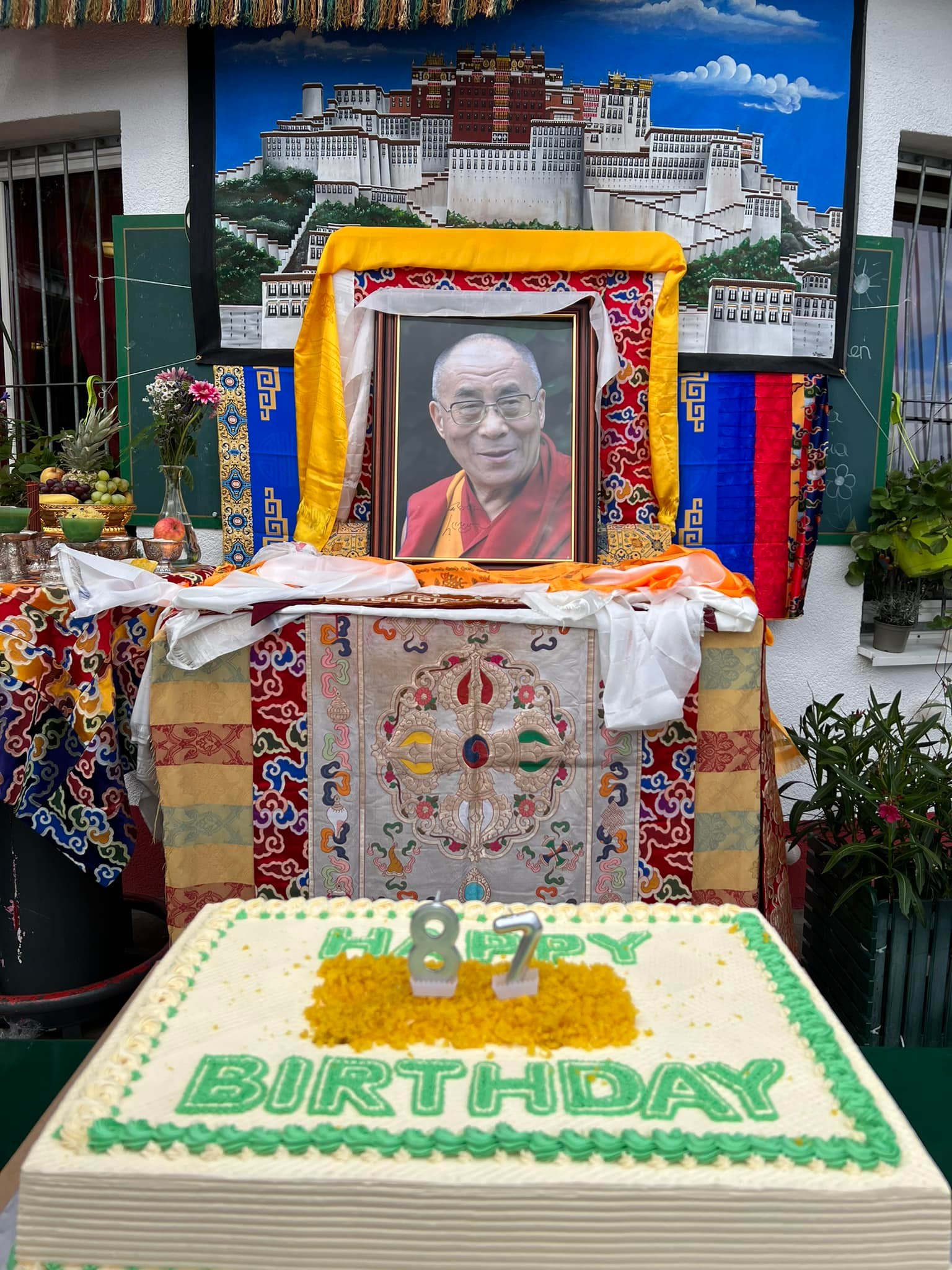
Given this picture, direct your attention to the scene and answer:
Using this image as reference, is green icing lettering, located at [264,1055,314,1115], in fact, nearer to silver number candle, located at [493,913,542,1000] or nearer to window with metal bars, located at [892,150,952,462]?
silver number candle, located at [493,913,542,1000]

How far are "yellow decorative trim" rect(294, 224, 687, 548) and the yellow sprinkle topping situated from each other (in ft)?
8.09

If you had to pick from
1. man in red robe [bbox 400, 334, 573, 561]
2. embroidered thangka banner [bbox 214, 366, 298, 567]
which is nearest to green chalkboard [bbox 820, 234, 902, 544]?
man in red robe [bbox 400, 334, 573, 561]

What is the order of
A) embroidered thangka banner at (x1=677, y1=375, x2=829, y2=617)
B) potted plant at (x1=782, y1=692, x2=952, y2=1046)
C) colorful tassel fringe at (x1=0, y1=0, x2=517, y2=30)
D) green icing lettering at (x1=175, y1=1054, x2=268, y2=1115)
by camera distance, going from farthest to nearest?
embroidered thangka banner at (x1=677, y1=375, x2=829, y2=617), colorful tassel fringe at (x1=0, y1=0, x2=517, y2=30), potted plant at (x1=782, y1=692, x2=952, y2=1046), green icing lettering at (x1=175, y1=1054, x2=268, y2=1115)

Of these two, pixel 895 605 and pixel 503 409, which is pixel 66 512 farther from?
pixel 895 605

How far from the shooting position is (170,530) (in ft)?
10.0

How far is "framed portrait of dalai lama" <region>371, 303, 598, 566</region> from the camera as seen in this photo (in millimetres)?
3516

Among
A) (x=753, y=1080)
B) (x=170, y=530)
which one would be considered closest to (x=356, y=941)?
(x=753, y=1080)

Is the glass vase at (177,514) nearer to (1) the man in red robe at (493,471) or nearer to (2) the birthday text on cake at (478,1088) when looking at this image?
(1) the man in red robe at (493,471)

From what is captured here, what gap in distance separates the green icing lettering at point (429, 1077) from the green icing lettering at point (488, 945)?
0.85 feet

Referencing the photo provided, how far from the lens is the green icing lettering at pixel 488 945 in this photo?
59.9 inches

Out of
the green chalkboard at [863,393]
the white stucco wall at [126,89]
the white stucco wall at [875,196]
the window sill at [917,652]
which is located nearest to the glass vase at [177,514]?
the white stucco wall at [126,89]

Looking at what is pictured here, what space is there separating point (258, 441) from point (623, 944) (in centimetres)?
282

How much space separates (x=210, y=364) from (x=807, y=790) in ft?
9.88

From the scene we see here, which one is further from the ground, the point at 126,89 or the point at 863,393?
the point at 126,89
